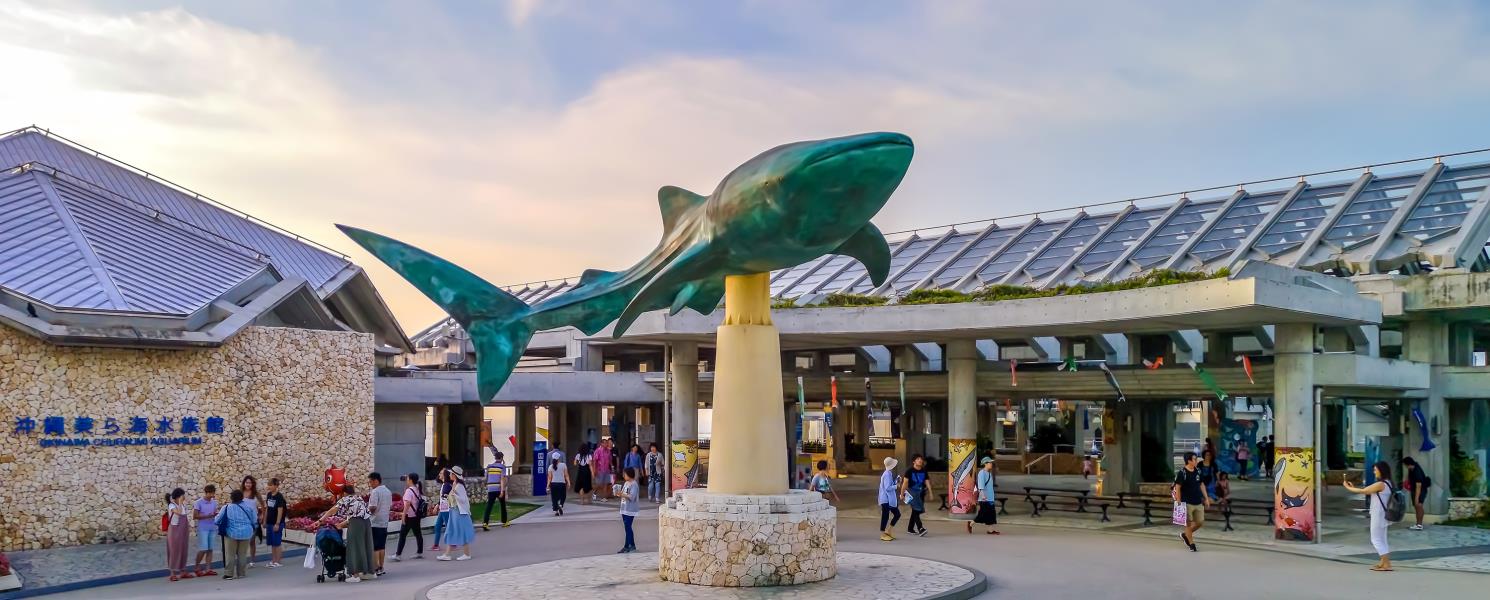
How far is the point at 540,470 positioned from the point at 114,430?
11.9 metres

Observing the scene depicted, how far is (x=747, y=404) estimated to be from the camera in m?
14.9

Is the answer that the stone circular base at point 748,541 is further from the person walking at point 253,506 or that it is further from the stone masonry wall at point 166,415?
the stone masonry wall at point 166,415

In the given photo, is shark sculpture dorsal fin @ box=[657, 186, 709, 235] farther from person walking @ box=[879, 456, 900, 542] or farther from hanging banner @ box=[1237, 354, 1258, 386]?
hanging banner @ box=[1237, 354, 1258, 386]

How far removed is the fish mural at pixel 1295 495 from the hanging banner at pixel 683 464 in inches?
500

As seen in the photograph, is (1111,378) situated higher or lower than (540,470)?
higher

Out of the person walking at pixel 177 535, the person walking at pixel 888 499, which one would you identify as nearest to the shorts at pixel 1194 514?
the person walking at pixel 888 499

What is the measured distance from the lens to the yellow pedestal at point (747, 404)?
1476 cm

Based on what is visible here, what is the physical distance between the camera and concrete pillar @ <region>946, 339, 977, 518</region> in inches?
950

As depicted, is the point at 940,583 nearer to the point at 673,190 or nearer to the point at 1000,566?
the point at 1000,566

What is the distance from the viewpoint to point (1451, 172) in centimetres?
2847

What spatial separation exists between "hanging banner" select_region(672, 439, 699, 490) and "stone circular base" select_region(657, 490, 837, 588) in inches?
487

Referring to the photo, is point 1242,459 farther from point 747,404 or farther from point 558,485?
point 747,404

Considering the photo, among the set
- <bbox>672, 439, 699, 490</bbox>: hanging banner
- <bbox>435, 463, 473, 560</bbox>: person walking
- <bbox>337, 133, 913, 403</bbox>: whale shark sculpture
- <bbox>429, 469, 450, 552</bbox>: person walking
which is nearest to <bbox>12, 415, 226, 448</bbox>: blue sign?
<bbox>429, 469, 450, 552</bbox>: person walking

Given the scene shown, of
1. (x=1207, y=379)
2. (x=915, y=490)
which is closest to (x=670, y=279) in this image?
(x=915, y=490)
